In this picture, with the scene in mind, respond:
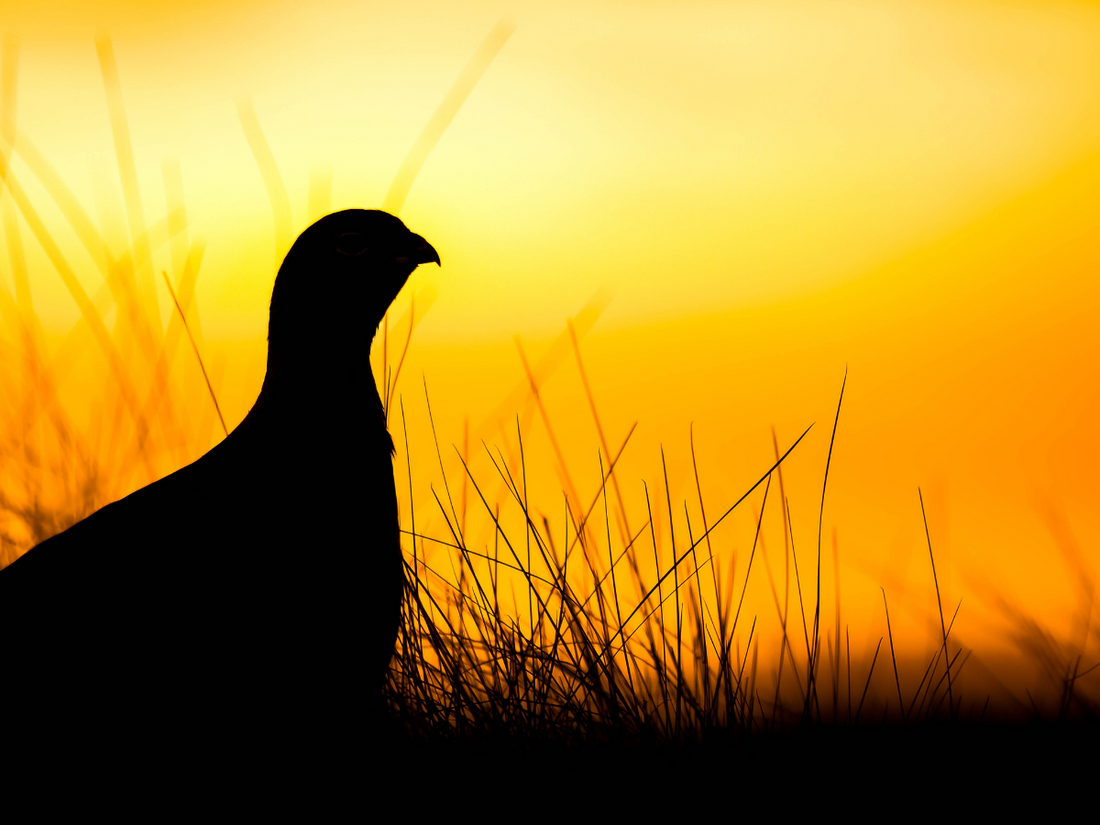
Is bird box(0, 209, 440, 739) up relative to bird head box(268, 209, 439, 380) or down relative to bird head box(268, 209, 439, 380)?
down

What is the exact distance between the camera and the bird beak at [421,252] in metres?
2.89

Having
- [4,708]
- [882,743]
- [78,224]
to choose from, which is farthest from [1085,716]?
[78,224]

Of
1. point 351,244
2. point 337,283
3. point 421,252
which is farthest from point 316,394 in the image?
point 421,252

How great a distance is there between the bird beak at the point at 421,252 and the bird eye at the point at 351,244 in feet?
0.56

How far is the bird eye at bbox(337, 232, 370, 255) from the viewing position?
2719 mm

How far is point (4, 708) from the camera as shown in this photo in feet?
6.91

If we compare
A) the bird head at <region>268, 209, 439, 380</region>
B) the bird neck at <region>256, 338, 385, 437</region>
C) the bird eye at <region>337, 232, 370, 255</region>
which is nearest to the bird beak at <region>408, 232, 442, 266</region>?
the bird head at <region>268, 209, 439, 380</region>

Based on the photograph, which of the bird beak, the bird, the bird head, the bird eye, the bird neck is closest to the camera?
the bird

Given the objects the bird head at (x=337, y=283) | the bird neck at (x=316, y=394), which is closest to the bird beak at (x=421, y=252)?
the bird head at (x=337, y=283)

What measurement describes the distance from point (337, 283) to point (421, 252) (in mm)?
309

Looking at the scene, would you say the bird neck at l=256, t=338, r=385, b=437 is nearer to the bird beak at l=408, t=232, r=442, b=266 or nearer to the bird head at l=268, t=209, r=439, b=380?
the bird head at l=268, t=209, r=439, b=380

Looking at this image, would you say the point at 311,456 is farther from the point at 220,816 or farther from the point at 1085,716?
the point at 1085,716

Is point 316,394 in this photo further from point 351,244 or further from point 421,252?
point 421,252

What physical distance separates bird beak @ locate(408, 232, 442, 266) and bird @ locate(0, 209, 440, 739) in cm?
49
